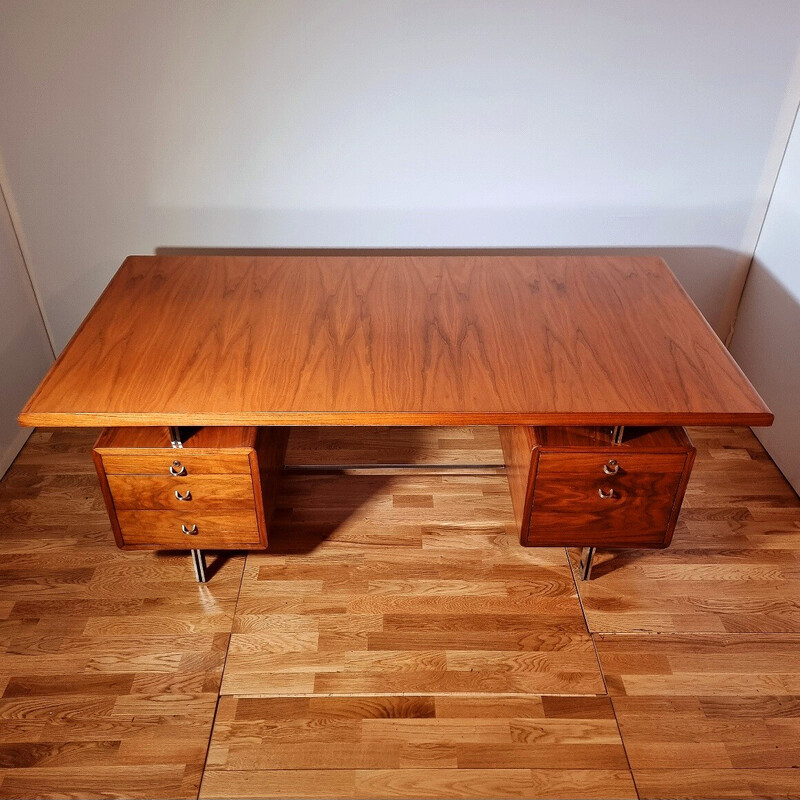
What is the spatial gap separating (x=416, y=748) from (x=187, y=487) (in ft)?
2.32

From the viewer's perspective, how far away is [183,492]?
153cm

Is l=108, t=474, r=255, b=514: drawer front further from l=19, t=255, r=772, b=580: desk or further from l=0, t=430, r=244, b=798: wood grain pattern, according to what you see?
l=0, t=430, r=244, b=798: wood grain pattern

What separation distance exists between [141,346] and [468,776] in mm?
1106

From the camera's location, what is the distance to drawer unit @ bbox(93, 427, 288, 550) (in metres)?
1.49

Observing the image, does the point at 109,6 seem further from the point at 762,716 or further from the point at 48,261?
the point at 762,716

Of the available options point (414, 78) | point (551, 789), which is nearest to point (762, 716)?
point (551, 789)

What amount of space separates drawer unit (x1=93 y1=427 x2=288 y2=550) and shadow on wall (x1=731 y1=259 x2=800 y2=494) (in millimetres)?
1497

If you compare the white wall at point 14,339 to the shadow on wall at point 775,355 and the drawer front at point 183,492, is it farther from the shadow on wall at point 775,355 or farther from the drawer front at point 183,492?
the shadow on wall at point 775,355

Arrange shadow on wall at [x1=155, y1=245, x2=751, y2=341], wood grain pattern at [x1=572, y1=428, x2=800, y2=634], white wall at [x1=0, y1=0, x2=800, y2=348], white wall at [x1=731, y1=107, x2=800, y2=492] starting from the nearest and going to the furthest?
wood grain pattern at [x1=572, y1=428, x2=800, y2=634]
white wall at [x1=0, y1=0, x2=800, y2=348]
white wall at [x1=731, y1=107, x2=800, y2=492]
shadow on wall at [x1=155, y1=245, x2=751, y2=341]

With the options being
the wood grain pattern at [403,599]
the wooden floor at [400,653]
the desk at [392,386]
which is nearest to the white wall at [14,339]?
the wooden floor at [400,653]

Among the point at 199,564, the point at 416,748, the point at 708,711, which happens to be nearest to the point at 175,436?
the point at 199,564

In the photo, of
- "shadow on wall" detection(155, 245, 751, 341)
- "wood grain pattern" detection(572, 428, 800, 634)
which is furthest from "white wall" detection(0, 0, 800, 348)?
"wood grain pattern" detection(572, 428, 800, 634)

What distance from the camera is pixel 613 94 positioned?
1965 mm

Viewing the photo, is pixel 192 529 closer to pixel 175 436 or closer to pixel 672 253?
pixel 175 436
